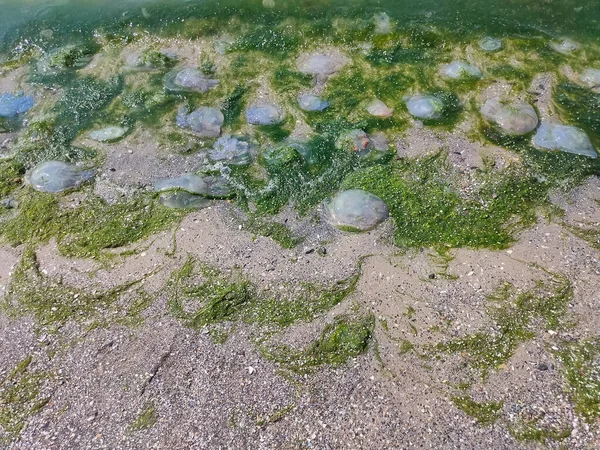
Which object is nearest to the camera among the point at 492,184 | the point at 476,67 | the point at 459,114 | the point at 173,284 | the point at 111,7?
the point at 173,284

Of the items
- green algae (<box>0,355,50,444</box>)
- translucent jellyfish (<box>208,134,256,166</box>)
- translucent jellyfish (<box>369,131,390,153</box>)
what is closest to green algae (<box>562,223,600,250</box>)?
translucent jellyfish (<box>369,131,390,153</box>)

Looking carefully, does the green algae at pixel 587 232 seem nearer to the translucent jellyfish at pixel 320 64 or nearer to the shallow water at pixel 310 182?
the shallow water at pixel 310 182

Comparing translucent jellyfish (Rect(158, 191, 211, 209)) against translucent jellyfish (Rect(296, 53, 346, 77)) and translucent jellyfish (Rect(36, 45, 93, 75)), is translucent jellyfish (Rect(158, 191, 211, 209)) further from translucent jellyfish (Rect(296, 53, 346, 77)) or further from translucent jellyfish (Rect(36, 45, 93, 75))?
translucent jellyfish (Rect(36, 45, 93, 75))

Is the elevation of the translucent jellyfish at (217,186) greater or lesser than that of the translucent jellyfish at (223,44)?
lesser

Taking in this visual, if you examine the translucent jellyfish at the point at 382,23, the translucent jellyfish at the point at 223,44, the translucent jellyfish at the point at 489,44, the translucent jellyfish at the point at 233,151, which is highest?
the translucent jellyfish at the point at 382,23

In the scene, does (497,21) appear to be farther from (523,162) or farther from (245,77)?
(245,77)

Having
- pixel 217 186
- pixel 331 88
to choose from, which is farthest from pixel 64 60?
pixel 331 88

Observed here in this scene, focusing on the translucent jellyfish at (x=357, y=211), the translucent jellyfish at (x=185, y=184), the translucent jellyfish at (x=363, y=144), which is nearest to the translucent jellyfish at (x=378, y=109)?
the translucent jellyfish at (x=363, y=144)

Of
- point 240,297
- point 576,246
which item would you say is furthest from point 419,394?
point 576,246
